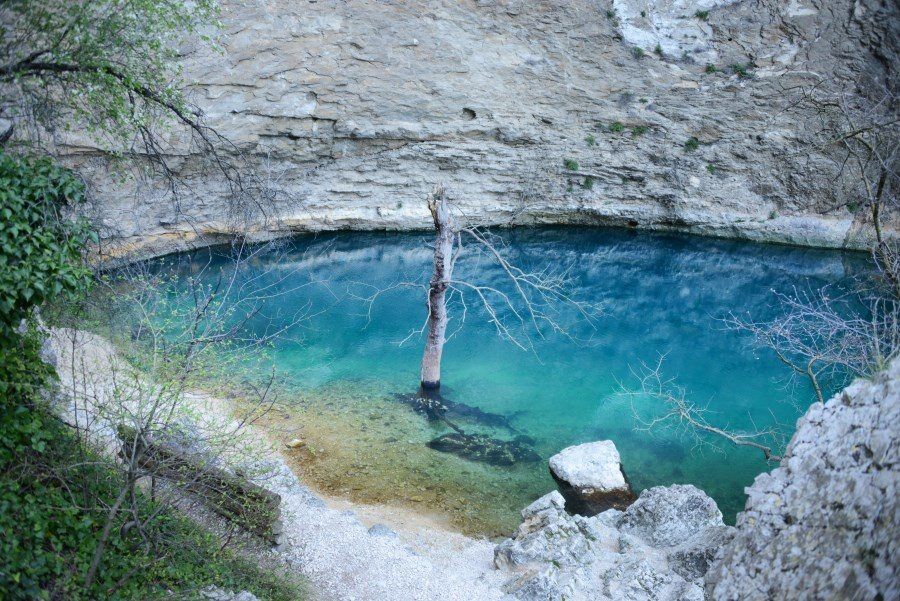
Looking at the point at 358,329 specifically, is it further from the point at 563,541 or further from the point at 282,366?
the point at 563,541

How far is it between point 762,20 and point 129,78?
2094 cm

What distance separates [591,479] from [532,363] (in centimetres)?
466

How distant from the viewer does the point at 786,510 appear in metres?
4.48

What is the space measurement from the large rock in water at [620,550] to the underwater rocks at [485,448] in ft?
7.86

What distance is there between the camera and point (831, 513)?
4066 millimetres

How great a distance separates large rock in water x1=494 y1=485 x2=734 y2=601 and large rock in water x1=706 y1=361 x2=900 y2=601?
145cm

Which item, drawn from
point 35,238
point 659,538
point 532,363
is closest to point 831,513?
point 659,538

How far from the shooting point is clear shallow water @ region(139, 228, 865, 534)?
1029cm

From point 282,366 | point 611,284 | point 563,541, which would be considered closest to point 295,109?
point 282,366

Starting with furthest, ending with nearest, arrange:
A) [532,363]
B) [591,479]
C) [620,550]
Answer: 1. [532,363]
2. [591,479]
3. [620,550]

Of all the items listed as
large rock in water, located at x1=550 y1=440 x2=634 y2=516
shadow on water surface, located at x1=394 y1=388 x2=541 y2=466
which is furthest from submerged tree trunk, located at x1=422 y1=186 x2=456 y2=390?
large rock in water, located at x1=550 y1=440 x2=634 y2=516

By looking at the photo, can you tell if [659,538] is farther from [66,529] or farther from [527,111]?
[527,111]

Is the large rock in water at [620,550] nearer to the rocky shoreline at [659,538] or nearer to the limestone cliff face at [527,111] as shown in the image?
the rocky shoreline at [659,538]

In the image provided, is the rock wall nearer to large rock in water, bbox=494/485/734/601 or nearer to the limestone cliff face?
large rock in water, bbox=494/485/734/601
